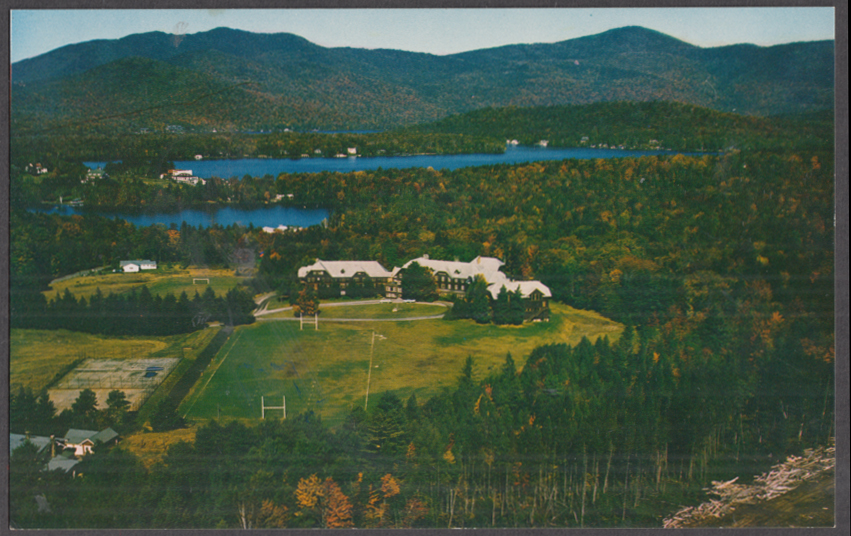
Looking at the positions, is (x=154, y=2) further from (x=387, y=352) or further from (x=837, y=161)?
(x=837, y=161)

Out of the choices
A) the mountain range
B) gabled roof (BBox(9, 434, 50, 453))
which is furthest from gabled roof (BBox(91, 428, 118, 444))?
the mountain range

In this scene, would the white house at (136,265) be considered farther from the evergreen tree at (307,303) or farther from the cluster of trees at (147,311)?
the evergreen tree at (307,303)

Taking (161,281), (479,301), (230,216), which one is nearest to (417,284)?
(479,301)

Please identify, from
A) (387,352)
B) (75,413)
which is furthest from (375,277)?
(75,413)

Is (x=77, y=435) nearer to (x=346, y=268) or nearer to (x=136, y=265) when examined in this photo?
(x=136, y=265)

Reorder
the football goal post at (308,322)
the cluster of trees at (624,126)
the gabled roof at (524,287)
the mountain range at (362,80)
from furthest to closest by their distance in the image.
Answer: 1. the cluster of trees at (624,126)
2. the gabled roof at (524,287)
3. the football goal post at (308,322)
4. the mountain range at (362,80)

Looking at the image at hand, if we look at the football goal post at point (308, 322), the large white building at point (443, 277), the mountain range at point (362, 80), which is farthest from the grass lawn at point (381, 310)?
the mountain range at point (362, 80)
